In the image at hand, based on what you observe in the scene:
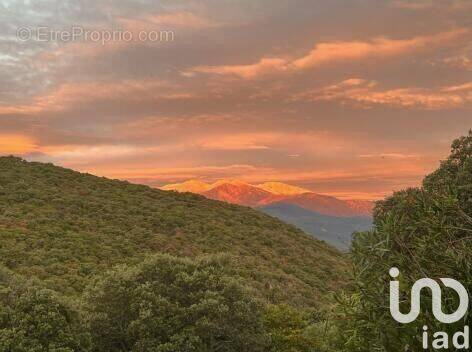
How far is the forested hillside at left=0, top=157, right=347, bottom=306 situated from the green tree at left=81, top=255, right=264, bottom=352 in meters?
10.4

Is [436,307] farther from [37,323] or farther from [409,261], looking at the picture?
[37,323]

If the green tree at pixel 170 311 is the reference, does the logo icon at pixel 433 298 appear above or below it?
above

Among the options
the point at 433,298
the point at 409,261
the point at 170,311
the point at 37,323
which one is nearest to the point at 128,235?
the point at 170,311

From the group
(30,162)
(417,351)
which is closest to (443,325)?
(417,351)

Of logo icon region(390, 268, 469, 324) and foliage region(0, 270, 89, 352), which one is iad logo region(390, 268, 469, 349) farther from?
foliage region(0, 270, 89, 352)

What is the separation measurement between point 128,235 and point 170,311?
32.6 m

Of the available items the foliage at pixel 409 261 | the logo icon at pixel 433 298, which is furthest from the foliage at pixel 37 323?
the logo icon at pixel 433 298

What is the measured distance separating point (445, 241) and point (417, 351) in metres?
2.91

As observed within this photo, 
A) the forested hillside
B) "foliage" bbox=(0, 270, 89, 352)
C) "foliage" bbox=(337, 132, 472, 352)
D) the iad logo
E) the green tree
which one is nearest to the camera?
the iad logo

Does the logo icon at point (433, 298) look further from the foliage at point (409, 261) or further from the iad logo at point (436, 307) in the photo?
the foliage at point (409, 261)

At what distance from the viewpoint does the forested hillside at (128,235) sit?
45094mm

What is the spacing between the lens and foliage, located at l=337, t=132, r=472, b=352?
12.5 metres

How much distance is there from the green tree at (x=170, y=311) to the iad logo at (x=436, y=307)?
46.5ft

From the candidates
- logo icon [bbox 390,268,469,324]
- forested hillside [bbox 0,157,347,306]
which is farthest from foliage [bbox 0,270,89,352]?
logo icon [bbox 390,268,469,324]
